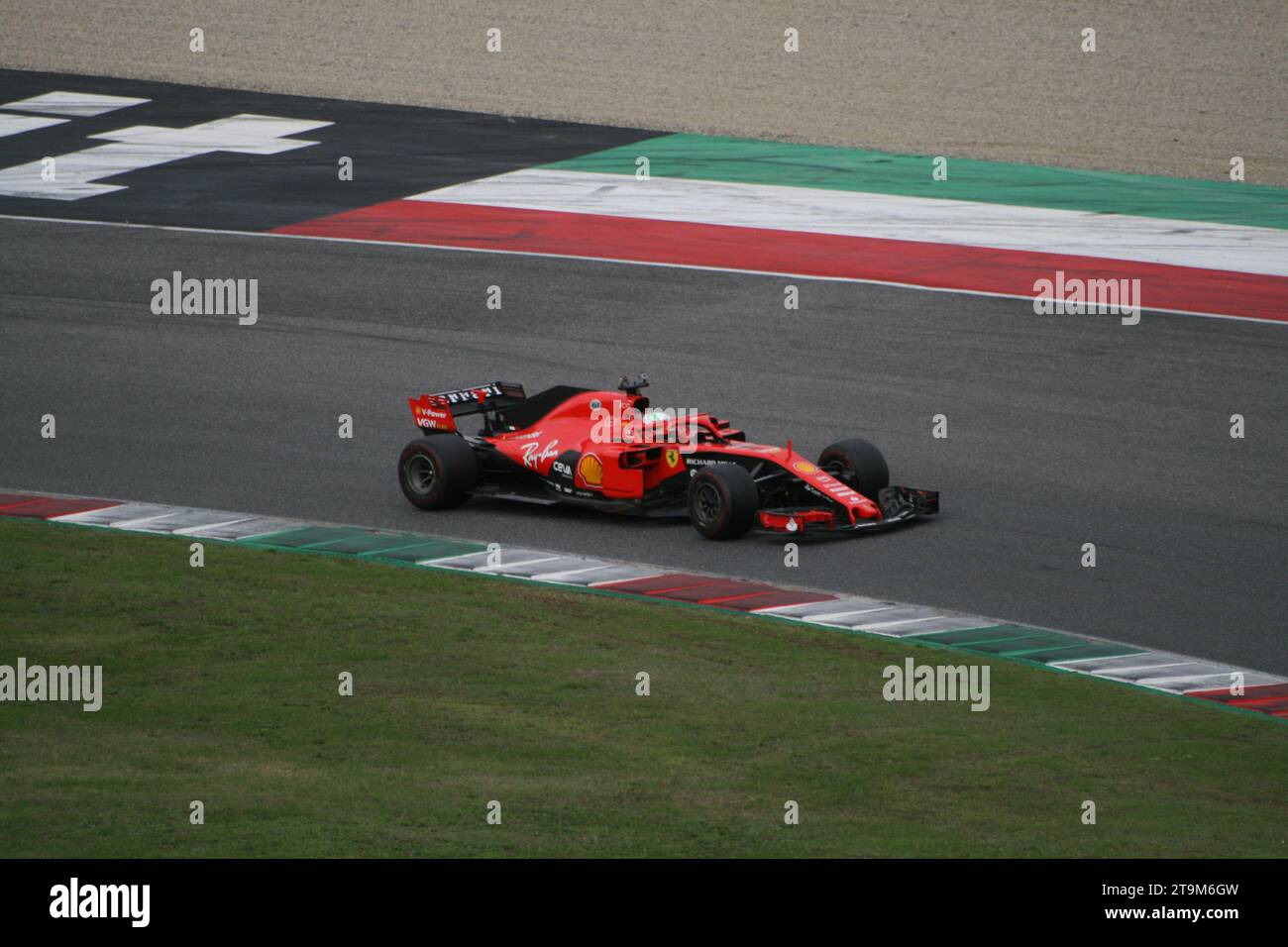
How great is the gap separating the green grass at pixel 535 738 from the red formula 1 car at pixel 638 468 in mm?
1712

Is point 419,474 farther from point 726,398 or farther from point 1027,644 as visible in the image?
point 1027,644

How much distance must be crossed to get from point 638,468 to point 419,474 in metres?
1.92

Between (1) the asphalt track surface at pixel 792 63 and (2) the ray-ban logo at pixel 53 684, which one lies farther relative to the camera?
(1) the asphalt track surface at pixel 792 63

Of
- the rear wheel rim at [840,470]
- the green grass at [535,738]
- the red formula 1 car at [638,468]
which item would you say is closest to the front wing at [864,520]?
the red formula 1 car at [638,468]

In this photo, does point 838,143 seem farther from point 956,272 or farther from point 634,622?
point 634,622

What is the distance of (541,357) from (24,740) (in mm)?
10121

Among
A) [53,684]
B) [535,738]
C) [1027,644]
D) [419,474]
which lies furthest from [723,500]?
[53,684]

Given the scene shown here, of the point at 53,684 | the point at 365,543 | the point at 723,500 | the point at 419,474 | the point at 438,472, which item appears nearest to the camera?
the point at 53,684

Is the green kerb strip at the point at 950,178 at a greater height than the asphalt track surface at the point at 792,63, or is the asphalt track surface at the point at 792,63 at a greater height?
the asphalt track surface at the point at 792,63

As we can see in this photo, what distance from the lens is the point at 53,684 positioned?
11828mm

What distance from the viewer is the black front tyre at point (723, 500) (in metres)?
15.1

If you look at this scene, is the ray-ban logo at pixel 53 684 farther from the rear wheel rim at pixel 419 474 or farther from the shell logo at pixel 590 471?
the shell logo at pixel 590 471

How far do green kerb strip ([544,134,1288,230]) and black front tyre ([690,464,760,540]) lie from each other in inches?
518

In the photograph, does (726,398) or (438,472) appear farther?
(726,398)
